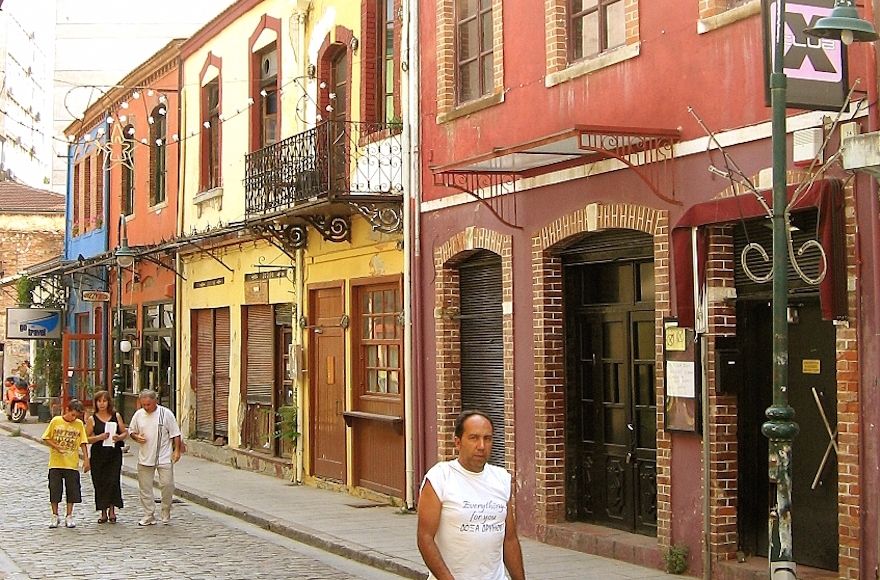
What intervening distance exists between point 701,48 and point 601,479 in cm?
443

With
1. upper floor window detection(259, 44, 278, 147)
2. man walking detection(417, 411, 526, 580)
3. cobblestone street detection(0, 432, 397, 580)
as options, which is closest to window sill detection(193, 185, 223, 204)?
upper floor window detection(259, 44, 278, 147)

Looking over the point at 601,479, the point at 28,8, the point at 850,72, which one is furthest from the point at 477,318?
the point at 28,8

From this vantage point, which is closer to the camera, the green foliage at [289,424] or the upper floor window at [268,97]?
the green foliage at [289,424]

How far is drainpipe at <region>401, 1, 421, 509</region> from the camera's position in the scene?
1589 cm

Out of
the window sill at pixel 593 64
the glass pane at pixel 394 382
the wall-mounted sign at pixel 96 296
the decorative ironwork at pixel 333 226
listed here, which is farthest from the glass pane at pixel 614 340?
the wall-mounted sign at pixel 96 296

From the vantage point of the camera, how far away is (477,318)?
15.1m

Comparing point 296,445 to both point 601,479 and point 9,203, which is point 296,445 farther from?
point 9,203

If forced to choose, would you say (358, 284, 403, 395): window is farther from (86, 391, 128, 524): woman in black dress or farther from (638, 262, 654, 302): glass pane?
(638, 262, 654, 302): glass pane

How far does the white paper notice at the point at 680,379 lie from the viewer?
36.2 ft

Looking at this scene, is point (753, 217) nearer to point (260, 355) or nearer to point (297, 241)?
point (297, 241)

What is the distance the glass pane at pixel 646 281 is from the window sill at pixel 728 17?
2.34m

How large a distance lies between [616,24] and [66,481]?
26.2ft

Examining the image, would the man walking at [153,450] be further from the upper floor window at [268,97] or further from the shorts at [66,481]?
the upper floor window at [268,97]

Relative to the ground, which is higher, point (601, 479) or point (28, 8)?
point (28, 8)
